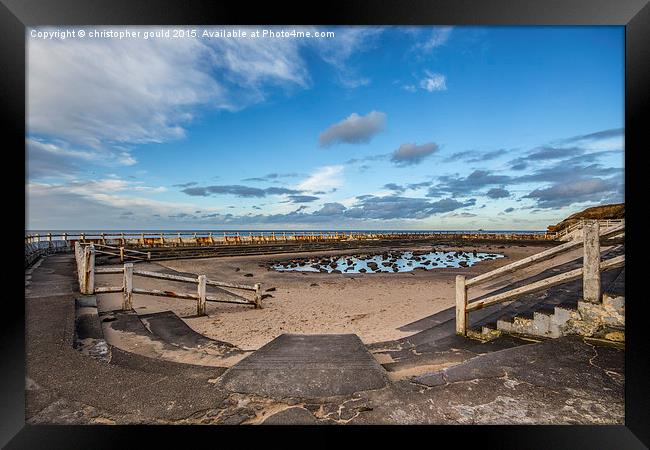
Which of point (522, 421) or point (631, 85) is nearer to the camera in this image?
point (522, 421)

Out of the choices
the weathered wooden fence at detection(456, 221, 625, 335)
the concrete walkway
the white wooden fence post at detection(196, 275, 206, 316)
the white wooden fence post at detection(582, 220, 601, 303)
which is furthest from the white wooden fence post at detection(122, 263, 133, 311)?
the white wooden fence post at detection(582, 220, 601, 303)

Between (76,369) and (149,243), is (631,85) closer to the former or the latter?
(76,369)

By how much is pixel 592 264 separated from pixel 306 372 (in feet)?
14.3

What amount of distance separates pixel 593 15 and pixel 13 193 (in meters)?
6.48

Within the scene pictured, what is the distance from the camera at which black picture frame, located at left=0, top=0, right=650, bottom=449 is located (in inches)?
103

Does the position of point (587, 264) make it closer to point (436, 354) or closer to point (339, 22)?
point (436, 354)

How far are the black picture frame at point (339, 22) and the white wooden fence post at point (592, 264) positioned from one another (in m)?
1.10

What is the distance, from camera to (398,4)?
2652 mm

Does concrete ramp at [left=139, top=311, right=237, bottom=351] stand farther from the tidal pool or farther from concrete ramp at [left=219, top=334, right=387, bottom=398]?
the tidal pool

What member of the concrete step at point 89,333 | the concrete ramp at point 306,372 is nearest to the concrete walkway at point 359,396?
the concrete ramp at point 306,372

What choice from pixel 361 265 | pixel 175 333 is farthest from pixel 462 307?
pixel 361 265

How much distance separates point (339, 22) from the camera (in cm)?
278

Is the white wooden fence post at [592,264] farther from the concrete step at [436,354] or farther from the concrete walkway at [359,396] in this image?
the concrete step at [436,354]

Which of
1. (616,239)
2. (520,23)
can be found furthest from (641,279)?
(520,23)
